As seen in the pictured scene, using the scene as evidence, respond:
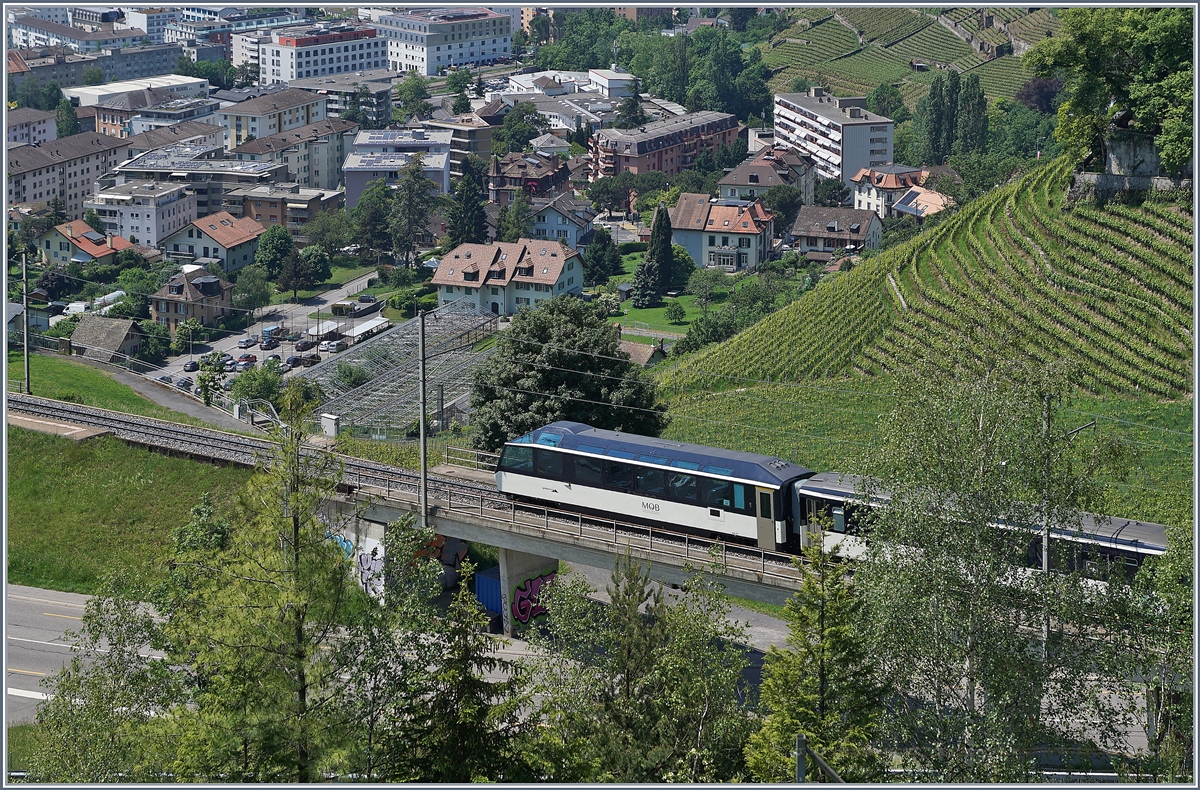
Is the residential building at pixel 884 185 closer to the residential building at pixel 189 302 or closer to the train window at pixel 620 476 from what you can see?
the residential building at pixel 189 302

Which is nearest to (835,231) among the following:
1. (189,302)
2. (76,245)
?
(189,302)

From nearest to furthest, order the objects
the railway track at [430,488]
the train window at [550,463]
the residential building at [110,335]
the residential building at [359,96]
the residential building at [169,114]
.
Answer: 1. the railway track at [430,488]
2. the train window at [550,463]
3. the residential building at [110,335]
4. the residential building at [169,114]
5. the residential building at [359,96]

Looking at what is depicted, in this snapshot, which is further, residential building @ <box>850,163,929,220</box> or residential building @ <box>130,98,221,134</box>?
residential building @ <box>130,98,221,134</box>

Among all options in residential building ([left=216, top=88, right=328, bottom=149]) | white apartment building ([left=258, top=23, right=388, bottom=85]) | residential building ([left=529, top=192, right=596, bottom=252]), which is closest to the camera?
residential building ([left=529, top=192, right=596, bottom=252])

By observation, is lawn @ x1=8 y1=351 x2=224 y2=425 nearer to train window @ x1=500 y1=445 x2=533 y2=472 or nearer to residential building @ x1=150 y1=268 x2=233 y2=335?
train window @ x1=500 y1=445 x2=533 y2=472

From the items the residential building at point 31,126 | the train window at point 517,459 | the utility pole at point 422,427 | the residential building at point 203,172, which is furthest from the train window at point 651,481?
the residential building at point 31,126

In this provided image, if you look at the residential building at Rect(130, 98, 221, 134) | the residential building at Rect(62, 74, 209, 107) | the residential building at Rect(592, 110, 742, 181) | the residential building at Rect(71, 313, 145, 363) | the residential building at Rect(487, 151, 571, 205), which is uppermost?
the residential building at Rect(62, 74, 209, 107)

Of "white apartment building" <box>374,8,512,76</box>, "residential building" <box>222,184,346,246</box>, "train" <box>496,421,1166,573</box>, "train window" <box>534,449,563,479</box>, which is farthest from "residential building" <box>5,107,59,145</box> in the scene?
"train" <box>496,421,1166,573</box>
